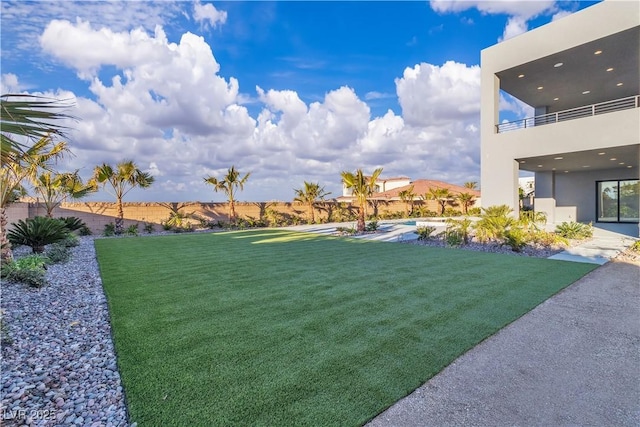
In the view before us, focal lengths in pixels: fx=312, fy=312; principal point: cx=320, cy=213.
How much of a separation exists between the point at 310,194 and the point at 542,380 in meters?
22.2

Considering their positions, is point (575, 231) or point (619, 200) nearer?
point (575, 231)

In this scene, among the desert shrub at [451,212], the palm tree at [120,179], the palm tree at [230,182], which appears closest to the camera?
the palm tree at [120,179]

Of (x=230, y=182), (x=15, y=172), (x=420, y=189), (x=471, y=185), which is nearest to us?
(x=15, y=172)

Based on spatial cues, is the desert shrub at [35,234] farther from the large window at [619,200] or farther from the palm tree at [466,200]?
the palm tree at [466,200]

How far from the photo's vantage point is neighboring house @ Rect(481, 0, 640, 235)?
11.2 metres

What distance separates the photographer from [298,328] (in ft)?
13.3

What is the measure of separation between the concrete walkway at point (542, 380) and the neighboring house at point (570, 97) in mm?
10030

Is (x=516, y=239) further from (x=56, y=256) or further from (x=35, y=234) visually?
(x=35, y=234)

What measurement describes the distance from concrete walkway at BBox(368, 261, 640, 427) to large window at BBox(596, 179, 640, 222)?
20047mm

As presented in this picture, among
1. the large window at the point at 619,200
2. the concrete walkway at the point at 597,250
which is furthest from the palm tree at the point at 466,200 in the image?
the concrete walkway at the point at 597,250

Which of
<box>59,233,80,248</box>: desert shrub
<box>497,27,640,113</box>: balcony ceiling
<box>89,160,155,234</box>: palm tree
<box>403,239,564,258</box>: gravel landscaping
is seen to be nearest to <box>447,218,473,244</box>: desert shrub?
<box>403,239,564,258</box>: gravel landscaping

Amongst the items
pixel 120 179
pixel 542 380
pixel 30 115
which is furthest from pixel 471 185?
pixel 30 115

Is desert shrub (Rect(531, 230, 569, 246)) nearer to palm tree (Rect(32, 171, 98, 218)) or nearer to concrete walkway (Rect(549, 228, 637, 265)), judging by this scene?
concrete walkway (Rect(549, 228, 637, 265))

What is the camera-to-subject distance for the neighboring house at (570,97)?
11180 millimetres
